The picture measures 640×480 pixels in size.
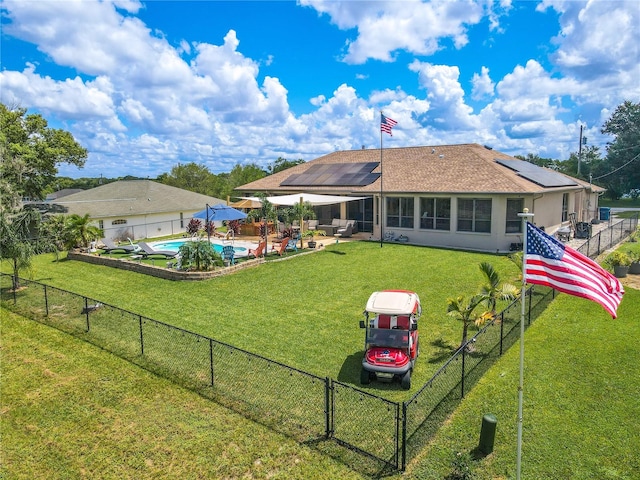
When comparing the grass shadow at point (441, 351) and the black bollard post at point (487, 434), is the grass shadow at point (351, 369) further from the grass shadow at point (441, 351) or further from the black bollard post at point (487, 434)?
the black bollard post at point (487, 434)

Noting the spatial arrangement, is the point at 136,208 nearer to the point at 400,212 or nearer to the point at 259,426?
the point at 400,212

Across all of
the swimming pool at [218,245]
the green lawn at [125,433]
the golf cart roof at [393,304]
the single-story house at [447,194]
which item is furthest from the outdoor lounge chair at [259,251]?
the golf cart roof at [393,304]

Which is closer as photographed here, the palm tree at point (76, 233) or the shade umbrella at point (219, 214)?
the shade umbrella at point (219, 214)

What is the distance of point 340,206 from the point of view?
102 ft

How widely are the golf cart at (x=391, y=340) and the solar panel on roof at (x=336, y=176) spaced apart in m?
19.9

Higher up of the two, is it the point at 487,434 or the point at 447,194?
the point at 447,194

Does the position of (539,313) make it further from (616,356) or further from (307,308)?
(307,308)

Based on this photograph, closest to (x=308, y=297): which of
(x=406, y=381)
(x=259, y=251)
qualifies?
(x=406, y=381)

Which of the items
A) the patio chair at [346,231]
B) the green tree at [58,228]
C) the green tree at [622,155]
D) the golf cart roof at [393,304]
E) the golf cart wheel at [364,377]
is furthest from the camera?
the green tree at [622,155]

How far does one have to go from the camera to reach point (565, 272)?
6.42m

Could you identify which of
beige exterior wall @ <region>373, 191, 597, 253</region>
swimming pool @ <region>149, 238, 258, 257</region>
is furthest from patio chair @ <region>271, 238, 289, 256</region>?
beige exterior wall @ <region>373, 191, 597, 253</region>

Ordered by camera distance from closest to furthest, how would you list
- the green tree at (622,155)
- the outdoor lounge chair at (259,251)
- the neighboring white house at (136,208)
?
the outdoor lounge chair at (259,251) < the neighboring white house at (136,208) < the green tree at (622,155)

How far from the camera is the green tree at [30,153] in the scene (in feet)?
84.9

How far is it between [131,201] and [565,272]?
33.5 metres
